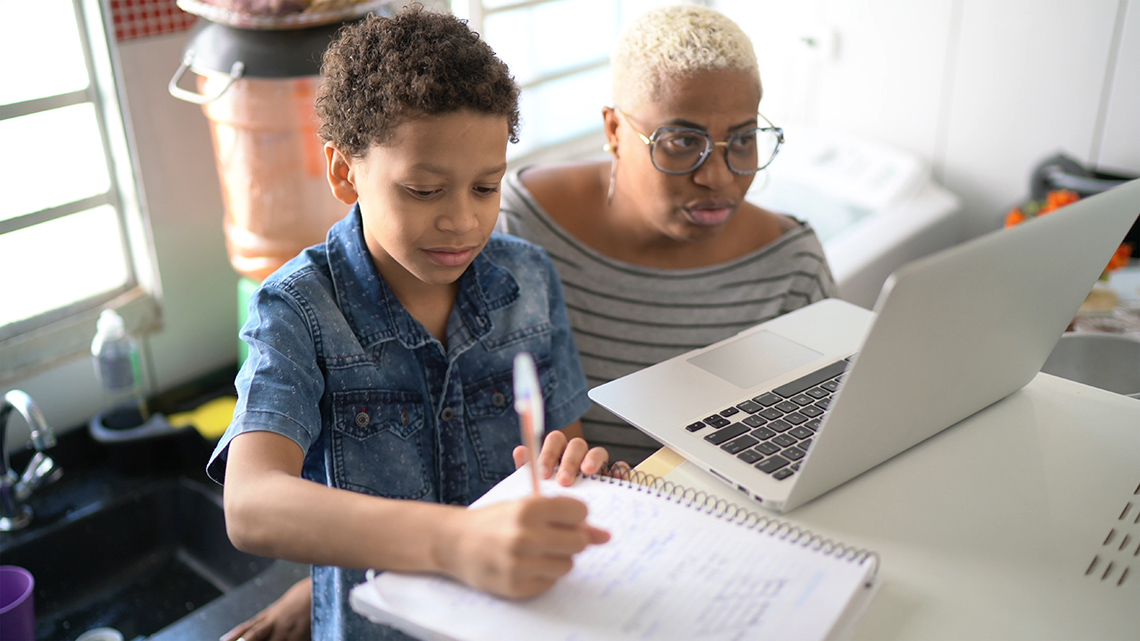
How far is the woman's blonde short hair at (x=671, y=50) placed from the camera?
1.23 m

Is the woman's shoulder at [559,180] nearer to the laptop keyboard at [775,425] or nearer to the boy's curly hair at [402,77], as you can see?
the boy's curly hair at [402,77]

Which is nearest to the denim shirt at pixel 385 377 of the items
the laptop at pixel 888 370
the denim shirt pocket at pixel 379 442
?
the denim shirt pocket at pixel 379 442

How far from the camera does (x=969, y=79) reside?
8.05 feet

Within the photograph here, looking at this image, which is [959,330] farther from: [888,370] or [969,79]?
[969,79]

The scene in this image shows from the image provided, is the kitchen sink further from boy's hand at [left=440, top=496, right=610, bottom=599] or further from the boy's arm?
boy's hand at [left=440, top=496, right=610, bottom=599]

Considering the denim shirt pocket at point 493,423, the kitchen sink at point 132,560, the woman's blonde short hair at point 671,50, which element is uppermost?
the woman's blonde short hair at point 671,50

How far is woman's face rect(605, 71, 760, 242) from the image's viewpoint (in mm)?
1227

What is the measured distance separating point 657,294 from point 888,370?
71 centimetres

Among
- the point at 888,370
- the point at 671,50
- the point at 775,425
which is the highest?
the point at 671,50

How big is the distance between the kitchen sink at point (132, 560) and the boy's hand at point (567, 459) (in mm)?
1006

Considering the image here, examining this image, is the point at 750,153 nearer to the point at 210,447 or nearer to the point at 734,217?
the point at 734,217

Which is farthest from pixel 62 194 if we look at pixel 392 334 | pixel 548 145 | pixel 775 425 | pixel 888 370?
pixel 888 370

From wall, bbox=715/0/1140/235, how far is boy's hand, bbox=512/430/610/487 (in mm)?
1859

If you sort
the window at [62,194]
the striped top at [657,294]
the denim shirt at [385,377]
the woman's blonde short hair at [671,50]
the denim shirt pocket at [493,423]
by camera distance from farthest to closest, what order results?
the window at [62,194] < the striped top at [657,294] < the woman's blonde short hair at [671,50] < the denim shirt pocket at [493,423] < the denim shirt at [385,377]
